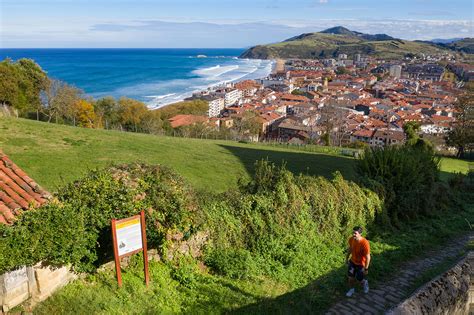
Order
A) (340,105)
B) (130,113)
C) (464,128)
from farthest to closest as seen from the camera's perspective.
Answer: (340,105) < (130,113) < (464,128)

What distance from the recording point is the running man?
290 inches

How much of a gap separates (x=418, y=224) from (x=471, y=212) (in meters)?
4.25

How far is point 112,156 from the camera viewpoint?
15781 millimetres

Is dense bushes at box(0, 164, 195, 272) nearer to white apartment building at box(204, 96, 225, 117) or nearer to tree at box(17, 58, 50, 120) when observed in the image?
tree at box(17, 58, 50, 120)

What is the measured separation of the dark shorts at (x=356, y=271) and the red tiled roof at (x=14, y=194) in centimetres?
591

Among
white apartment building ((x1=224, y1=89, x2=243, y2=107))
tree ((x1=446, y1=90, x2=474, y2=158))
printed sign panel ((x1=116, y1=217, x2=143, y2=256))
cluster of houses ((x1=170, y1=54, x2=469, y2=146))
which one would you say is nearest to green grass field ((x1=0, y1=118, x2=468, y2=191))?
printed sign panel ((x1=116, y1=217, x2=143, y2=256))

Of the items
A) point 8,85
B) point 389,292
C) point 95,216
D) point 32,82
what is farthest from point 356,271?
point 32,82

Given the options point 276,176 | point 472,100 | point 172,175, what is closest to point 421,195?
point 276,176

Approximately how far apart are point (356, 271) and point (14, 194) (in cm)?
650

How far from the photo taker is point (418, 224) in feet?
40.4

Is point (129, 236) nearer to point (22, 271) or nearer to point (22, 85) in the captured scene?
point (22, 271)

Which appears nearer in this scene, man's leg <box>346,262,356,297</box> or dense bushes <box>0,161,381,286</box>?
dense bushes <box>0,161,381,286</box>

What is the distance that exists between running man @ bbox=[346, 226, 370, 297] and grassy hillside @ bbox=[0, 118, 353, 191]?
12.7 ft

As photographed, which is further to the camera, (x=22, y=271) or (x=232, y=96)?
(x=232, y=96)
